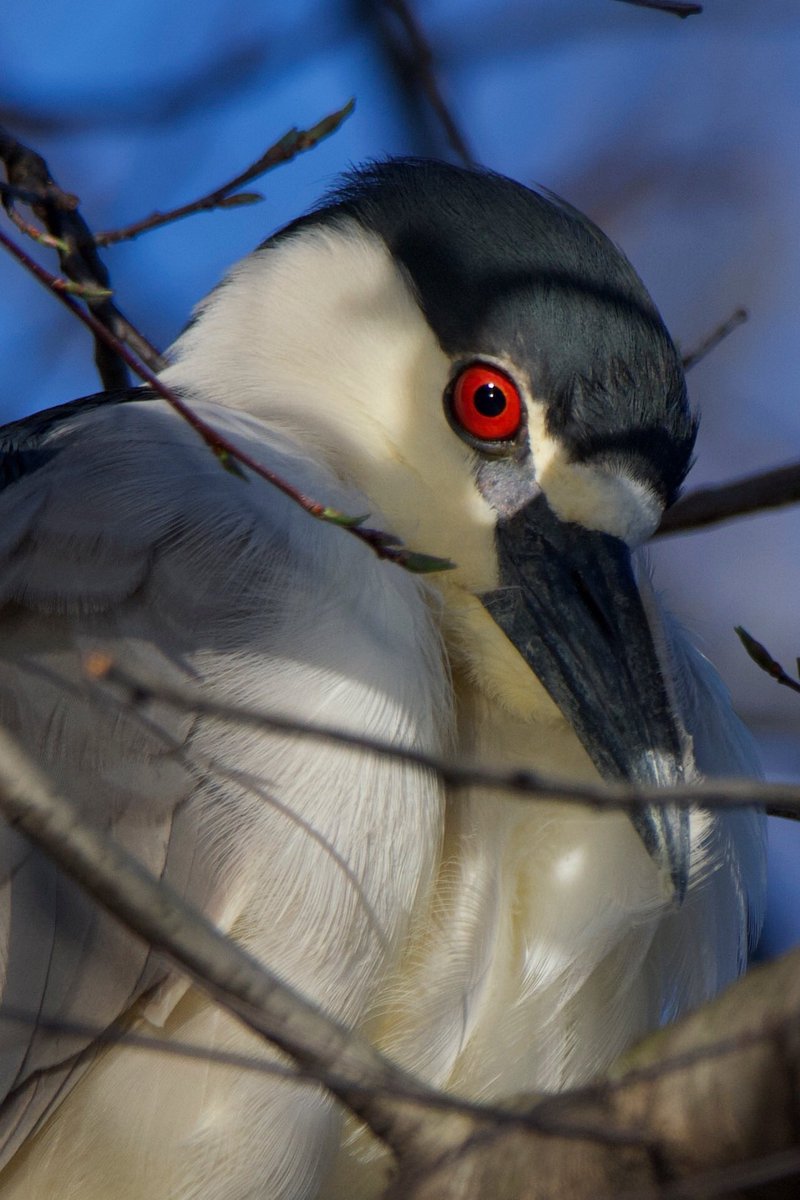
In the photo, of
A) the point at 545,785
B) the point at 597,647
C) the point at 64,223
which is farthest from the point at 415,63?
the point at 545,785

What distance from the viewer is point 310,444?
7.60 feet

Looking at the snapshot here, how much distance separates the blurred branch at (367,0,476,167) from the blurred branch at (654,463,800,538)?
0.75 metres

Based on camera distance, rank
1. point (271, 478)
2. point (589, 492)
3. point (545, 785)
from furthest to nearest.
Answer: point (589, 492) → point (271, 478) → point (545, 785)

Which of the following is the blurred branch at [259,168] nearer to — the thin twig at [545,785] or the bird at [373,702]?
the bird at [373,702]

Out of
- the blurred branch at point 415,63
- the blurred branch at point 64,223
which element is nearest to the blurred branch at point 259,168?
the blurred branch at point 64,223

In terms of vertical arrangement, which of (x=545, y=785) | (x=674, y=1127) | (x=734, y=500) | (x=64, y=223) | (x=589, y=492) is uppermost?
(x=64, y=223)

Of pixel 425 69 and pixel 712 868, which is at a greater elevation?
pixel 425 69

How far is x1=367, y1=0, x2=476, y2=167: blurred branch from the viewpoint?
2.93 meters

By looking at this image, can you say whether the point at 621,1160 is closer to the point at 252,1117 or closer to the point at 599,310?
the point at 252,1117

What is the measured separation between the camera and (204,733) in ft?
6.14

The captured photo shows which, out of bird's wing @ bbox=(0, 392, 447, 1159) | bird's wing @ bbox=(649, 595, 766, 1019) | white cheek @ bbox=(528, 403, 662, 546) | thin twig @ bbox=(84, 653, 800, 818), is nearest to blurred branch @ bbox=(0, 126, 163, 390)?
bird's wing @ bbox=(0, 392, 447, 1159)

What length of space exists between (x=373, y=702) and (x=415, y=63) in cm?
162

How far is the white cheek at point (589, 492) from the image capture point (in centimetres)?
228

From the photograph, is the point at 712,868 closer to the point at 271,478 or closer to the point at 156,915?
the point at 271,478
